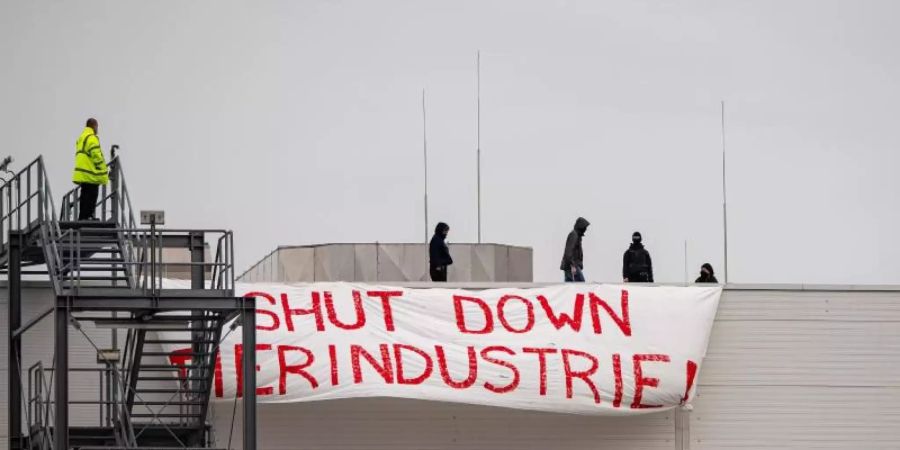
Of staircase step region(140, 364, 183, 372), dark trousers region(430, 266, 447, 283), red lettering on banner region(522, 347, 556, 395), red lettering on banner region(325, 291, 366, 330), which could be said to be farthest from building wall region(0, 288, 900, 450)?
dark trousers region(430, 266, 447, 283)

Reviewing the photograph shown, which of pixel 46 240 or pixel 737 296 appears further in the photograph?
pixel 737 296

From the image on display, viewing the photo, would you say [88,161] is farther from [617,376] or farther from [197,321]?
[617,376]

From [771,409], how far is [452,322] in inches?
269

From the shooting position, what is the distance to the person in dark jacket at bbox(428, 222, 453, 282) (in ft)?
141

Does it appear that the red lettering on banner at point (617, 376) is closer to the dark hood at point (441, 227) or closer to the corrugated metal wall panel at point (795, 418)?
the corrugated metal wall panel at point (795, 418)

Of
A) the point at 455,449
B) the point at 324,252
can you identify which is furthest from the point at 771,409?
the point at 324,252

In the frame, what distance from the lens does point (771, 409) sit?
4269 cm

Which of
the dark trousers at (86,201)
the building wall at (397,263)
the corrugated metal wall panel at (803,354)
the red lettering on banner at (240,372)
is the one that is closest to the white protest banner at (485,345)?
the red lettering on banner at (240,372)

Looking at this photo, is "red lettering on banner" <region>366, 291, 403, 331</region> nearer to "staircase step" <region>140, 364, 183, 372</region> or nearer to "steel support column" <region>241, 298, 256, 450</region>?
"staircase step" <region>140, 364, 183, 372</region>

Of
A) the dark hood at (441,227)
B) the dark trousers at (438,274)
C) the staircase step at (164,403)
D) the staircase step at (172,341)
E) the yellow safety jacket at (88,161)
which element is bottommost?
the staircase step at (164,403)

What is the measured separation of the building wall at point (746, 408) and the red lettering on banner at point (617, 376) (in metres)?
0.88

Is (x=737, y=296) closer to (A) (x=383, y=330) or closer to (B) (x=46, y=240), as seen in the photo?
(A) (x=383, y=330)

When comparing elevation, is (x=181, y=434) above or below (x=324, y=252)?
below

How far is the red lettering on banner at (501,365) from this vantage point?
4134cm
